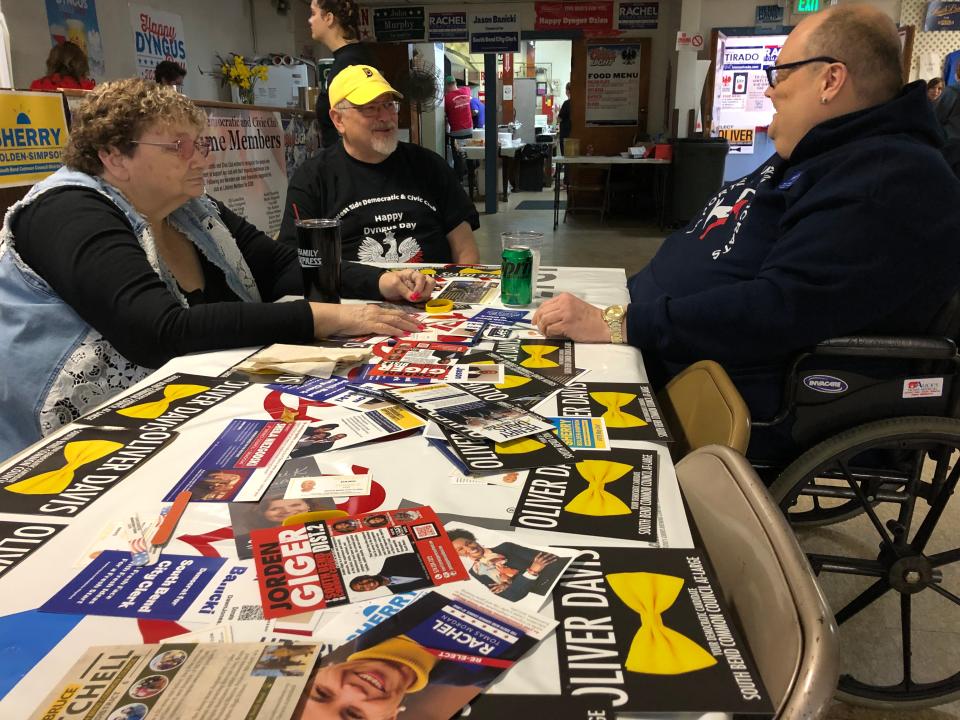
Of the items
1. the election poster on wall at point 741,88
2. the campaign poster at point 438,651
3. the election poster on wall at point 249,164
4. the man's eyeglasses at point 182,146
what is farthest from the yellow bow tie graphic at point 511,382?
the election poster on wall at point 741,88

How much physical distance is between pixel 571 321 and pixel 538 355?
0.40ft

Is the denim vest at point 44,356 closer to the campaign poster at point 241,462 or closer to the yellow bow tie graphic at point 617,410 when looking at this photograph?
the campaign poster at point 241,462

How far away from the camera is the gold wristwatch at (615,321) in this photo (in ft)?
4.69

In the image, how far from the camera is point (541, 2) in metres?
8.27

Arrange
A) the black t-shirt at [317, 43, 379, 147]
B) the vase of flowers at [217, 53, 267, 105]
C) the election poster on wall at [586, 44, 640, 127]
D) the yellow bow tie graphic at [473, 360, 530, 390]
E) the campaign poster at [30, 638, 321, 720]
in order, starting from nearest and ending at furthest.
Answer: the campaign poster at [30, 638, 321, 720]
the yellow bow tie graphic at [473, 360, 530, 390]
the black t-shirt at [317, 43, 379, 147]
the vase of flowers at [217, 53, 267, 105]
the election poster on wall at [586, 44, 640, 127]

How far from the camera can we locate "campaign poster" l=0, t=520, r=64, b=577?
69 centimetres

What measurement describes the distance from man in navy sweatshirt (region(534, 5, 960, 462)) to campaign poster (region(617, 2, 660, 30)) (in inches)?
299

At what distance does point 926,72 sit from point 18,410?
8.94 m

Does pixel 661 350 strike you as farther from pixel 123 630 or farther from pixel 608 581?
pixel 123 630

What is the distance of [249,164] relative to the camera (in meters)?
3.96

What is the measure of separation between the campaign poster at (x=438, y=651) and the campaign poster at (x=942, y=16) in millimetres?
8894

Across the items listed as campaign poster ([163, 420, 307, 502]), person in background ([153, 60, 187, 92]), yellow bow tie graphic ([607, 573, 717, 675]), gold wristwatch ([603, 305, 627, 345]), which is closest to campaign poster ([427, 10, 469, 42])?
person in background ([153, 60, 187, 92])

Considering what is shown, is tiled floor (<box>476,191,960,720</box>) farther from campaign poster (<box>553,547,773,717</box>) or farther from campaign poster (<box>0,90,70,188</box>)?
campaign poster (<box>0,90,70,188</box>)

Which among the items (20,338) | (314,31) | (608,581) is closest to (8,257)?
(20,338)
